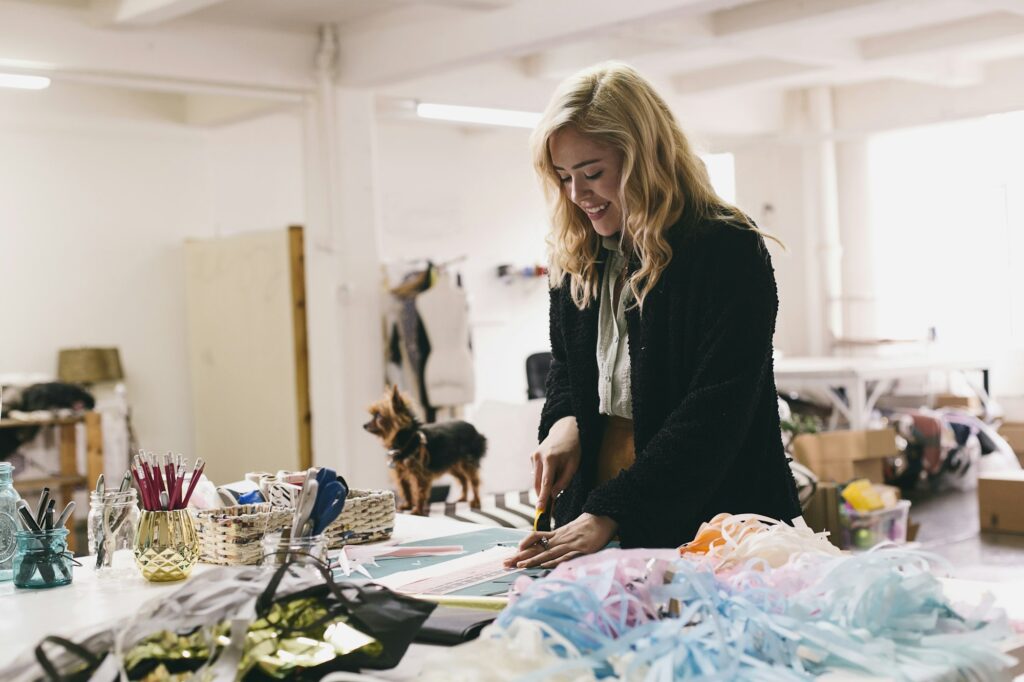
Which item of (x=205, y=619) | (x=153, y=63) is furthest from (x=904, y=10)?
(x=205, y=619)

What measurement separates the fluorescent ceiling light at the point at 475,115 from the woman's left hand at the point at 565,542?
6057 mm

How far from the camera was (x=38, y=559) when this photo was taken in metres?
2.07

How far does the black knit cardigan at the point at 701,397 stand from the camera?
2.02 metres

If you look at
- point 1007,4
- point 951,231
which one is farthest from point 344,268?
point 951,231

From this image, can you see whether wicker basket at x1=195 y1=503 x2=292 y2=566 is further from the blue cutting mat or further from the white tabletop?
the blue cutting mat

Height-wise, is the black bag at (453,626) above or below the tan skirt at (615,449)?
below

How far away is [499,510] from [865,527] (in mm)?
2245

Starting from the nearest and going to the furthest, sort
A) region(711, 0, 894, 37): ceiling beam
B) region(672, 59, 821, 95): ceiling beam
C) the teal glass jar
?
1. the teal glass jar
2. region(711, 0, 894, 37): ceiling beam
3. region(672, 59, 821, 95): ceiling beam

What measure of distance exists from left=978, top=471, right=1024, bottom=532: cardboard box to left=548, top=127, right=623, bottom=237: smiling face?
19.4ft

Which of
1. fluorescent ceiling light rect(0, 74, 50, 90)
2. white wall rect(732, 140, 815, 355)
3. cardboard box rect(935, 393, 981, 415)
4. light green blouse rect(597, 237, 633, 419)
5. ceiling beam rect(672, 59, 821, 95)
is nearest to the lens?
light green blouse rect(597, 237, 633, 419)

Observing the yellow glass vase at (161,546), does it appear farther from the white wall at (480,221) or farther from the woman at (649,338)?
the white wall at (480,221)

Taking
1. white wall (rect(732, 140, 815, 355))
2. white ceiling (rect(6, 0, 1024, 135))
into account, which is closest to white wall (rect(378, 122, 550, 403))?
white wall (rect(732, 140, 815, 355))

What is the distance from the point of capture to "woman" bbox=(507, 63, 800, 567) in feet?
6.63

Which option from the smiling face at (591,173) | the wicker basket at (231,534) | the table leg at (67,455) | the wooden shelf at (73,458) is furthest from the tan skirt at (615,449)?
the table leg at (67,455)
